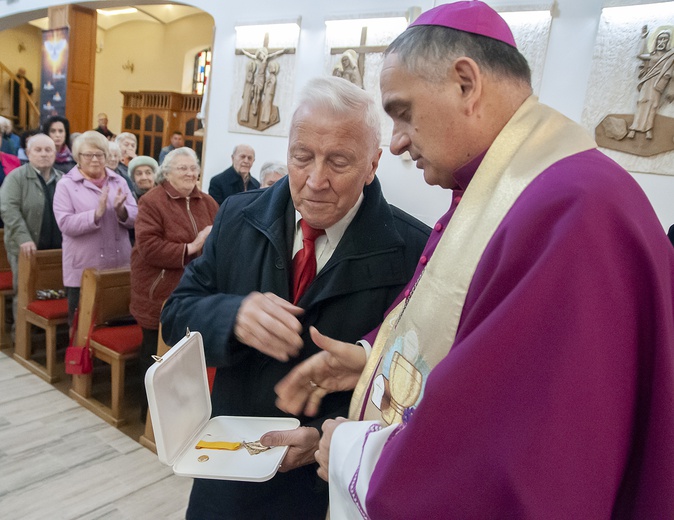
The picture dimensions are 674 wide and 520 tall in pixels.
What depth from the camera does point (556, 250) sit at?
2.10 feet

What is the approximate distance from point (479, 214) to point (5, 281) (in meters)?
5.06

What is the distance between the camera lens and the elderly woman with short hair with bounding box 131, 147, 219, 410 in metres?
3.19

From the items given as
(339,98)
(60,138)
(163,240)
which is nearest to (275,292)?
(339,98)

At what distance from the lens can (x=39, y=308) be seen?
→ 163 inches

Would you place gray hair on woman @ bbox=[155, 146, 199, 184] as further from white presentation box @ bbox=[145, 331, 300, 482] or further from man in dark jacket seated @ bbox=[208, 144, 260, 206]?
white presentation box @ bbox=[145, 331, 300, 482]

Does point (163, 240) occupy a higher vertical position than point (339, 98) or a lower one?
lower

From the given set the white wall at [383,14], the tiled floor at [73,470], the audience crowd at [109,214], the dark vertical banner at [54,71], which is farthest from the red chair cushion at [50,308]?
the dark vertical banner at [54,71]

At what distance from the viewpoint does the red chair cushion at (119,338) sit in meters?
3.54

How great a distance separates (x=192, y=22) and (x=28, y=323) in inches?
511

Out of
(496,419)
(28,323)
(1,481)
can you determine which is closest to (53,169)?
(28,323)

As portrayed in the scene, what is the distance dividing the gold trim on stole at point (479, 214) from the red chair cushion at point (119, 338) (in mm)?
3058

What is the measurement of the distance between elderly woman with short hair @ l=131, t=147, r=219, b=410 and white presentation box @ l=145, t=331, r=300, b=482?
198cm

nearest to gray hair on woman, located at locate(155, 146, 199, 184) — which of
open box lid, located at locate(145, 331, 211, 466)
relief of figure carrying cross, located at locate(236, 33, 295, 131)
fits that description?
open box lid, located at locate(145, 331, 211, 466)

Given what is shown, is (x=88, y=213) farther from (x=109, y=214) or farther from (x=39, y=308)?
(x=39, y=308)
